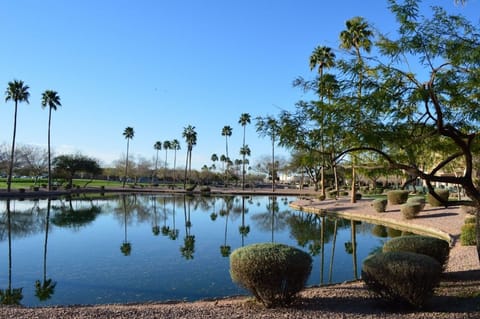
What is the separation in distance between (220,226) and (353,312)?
1930 centimetres

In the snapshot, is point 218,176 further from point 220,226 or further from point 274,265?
point 274,265

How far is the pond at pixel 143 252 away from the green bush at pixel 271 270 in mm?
3743

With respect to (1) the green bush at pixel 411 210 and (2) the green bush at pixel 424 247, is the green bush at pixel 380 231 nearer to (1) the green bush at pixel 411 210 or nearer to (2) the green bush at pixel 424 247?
(1) the green bush at pixel 411 210

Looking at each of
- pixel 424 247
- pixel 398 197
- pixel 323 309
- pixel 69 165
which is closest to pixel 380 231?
pixel 398 197

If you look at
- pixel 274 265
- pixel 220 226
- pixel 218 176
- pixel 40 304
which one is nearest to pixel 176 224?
pixel 220 226

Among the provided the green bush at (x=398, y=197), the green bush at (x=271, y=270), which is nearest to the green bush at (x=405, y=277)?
the green bush at (x=271, y=270)

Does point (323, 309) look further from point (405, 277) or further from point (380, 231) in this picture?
point (380, 231)

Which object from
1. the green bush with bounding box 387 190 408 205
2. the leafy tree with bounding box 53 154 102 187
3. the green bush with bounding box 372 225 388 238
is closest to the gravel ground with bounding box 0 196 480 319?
the green bush with bounding box 372 225 388 238

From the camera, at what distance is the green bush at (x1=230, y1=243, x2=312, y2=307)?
6340mm

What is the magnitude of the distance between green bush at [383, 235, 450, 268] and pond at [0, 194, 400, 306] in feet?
10.6

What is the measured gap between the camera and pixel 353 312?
21.0 ft

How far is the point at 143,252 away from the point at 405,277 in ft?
39.2

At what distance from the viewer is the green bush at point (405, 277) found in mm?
6219

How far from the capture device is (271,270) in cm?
633
